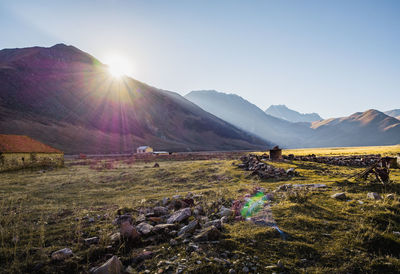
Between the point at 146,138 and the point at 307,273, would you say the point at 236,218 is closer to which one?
the point at 307,273

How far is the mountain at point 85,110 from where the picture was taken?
325 ft

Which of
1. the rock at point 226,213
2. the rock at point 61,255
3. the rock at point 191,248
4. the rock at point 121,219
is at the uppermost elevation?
the rock at point 191,248

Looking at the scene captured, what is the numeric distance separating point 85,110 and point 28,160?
112926mm

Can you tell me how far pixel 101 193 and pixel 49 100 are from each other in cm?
13898

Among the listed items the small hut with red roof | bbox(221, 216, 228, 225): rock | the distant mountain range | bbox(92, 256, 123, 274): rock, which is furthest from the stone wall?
the distant mountain range

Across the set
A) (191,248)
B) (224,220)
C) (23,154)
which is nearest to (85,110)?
(23,154)

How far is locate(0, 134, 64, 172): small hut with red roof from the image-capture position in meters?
26.4

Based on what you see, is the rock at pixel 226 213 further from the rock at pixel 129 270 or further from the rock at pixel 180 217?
the rock at pixel 129 270

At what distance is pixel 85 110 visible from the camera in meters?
129

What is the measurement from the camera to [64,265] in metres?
4.67

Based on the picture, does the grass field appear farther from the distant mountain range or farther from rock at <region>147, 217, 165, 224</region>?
the distant mountain range

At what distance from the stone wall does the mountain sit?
60.5m

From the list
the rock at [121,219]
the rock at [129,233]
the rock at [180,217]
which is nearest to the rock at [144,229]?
the rock at [129,233]

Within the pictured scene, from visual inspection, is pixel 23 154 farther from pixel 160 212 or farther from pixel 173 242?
pixel 173 242
